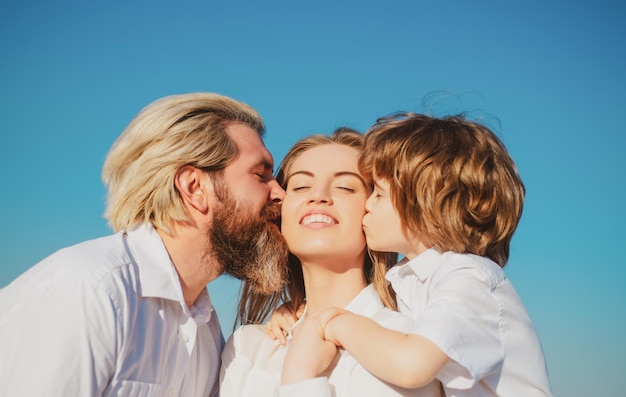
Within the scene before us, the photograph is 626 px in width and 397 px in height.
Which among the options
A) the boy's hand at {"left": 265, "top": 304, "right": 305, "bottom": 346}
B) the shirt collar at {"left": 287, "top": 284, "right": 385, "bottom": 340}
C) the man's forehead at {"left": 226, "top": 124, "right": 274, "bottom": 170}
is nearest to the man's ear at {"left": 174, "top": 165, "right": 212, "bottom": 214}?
the man's forehead at {"left": 226, "top": 124, "right": 274, "bottom": 170}

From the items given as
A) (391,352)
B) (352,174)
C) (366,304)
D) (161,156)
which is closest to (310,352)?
(391,352)

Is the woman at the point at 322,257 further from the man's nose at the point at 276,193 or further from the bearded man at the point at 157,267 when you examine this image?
the bearded man at the point at 157,267

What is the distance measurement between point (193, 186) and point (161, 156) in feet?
1.18

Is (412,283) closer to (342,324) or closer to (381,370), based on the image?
(342,324)

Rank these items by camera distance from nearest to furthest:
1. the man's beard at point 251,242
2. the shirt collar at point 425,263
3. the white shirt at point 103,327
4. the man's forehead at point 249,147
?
1. the white shirt at point 103,327
2. the shirt collar at point 425,263
3. the man's beard at point 251,242
4. the man's forehead at point 249,147

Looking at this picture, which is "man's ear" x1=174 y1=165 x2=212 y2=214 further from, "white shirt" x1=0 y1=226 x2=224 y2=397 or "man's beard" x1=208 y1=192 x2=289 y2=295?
"white shirt" x1=0 y1=226 x2=224 y2=397

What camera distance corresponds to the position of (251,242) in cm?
493

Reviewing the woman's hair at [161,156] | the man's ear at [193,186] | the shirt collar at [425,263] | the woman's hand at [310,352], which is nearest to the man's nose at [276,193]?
the woman's hair at [161,156]

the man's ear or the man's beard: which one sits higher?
the man's ear

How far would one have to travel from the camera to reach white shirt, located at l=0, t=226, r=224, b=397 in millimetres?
3396

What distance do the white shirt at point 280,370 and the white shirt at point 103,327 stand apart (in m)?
0.25

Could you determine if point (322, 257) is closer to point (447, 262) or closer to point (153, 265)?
point (447, 262)

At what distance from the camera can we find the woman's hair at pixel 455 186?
13.2 feet

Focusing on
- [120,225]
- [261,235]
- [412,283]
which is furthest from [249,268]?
[412,283]
